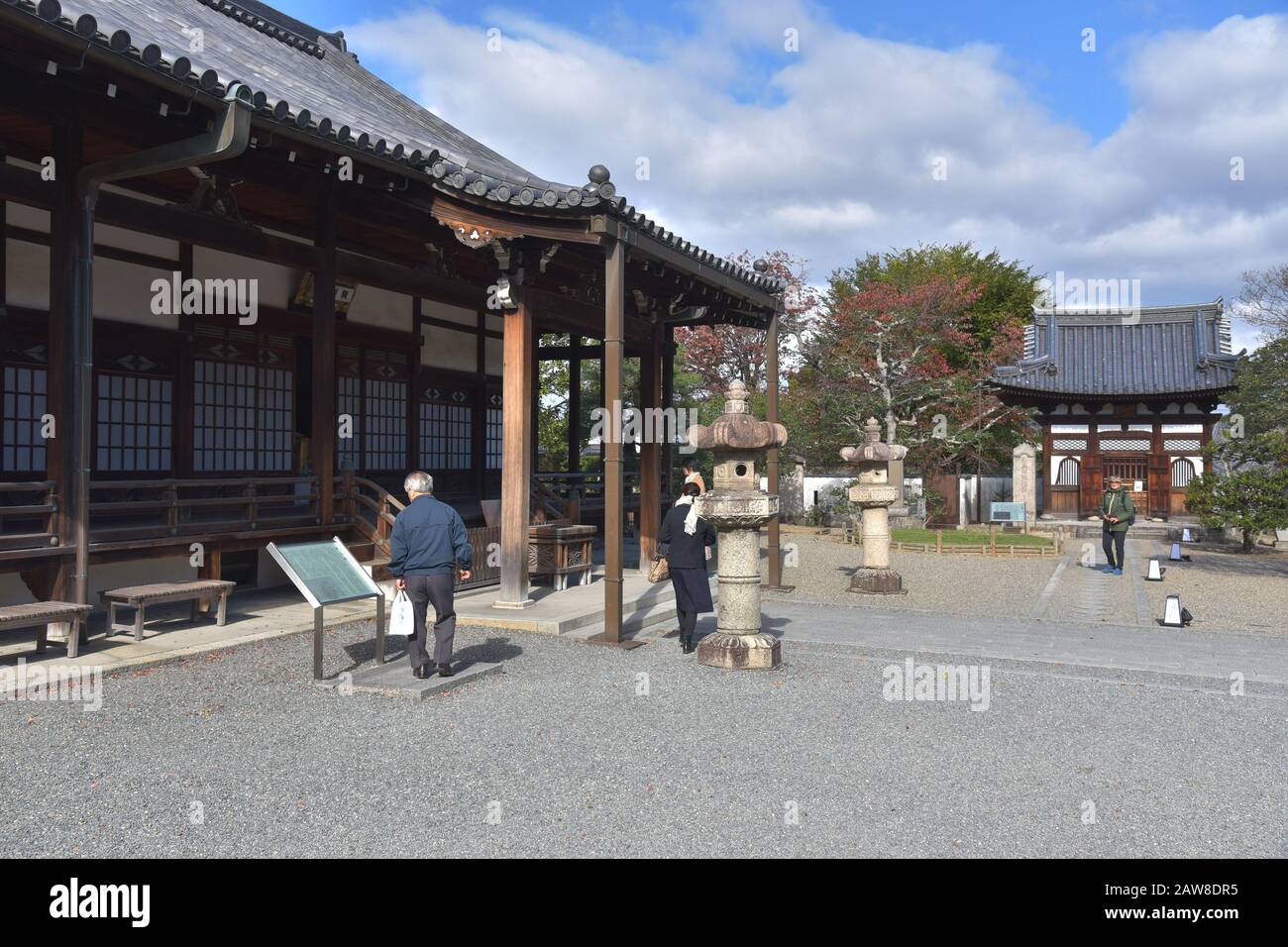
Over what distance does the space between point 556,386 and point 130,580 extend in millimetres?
18945

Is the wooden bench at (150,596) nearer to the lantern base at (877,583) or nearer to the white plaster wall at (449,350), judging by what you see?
the white plaster wall at (449,350)

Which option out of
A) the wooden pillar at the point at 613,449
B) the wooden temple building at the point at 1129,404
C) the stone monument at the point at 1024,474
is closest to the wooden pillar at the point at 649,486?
the wooden pillar at the point at 613,449

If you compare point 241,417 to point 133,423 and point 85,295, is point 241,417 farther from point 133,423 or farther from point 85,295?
point 85,295

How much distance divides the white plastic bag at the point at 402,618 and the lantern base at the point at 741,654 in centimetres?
255

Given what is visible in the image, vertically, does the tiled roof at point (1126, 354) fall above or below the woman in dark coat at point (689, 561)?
above

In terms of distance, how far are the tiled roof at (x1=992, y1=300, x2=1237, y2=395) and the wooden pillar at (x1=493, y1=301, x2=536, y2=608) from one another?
20.6m

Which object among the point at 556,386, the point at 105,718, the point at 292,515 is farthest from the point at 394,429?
the point at 556,386

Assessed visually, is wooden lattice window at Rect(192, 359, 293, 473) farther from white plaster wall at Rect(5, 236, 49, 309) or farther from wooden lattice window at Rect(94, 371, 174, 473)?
white plaster wall at Rect(5, 236, 49, 309)

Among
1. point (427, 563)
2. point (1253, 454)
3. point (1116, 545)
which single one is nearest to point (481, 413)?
point (427, 563)

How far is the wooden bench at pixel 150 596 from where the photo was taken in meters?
7.55

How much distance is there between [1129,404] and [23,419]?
2771cm

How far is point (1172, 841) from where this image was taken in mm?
4105

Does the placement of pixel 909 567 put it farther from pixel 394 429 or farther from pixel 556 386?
pixel 556 386

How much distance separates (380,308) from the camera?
1309 centimetres
